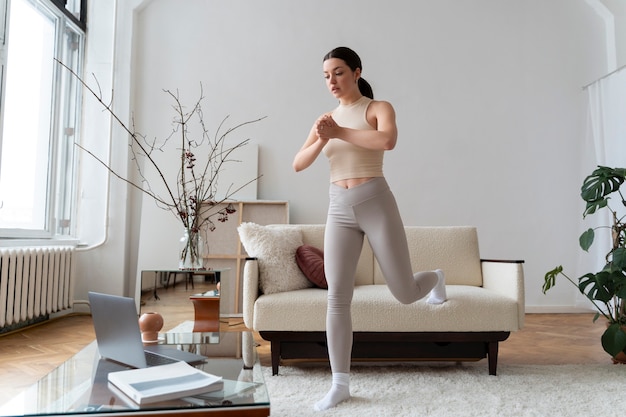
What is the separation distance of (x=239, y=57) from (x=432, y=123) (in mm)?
2026

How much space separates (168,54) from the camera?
5012 millimetres

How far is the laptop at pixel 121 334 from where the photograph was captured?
145cm

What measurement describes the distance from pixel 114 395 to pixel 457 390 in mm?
1629

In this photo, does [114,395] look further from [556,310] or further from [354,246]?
[556,310]

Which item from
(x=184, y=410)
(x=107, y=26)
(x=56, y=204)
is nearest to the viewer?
(x=184, y=410)

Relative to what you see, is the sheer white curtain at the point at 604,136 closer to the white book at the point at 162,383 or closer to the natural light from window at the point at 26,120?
the white book at the point at 162,383

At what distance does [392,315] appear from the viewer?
2535 millimetres

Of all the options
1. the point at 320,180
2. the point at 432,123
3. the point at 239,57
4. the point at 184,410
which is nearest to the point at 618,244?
the point at 432,123

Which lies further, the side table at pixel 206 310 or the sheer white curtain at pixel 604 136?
the sheer white curtain at pixel 604 136

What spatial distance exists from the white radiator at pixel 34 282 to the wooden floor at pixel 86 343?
0.47 feet

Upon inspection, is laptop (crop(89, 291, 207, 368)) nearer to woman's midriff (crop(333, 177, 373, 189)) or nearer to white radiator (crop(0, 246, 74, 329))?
woman's midriff (crop(333, 177, 373, 189))

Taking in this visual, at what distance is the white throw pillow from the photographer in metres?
2.73

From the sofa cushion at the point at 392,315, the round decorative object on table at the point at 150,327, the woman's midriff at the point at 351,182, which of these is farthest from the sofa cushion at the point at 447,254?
the round decorative object on table at the point at 150,327

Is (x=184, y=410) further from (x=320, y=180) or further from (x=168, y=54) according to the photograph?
(x=168, y=54)
